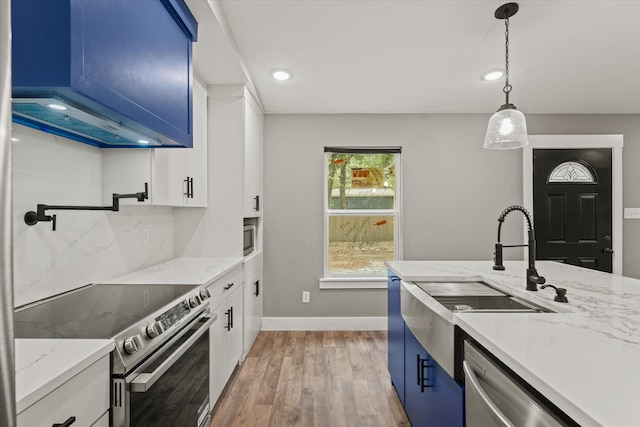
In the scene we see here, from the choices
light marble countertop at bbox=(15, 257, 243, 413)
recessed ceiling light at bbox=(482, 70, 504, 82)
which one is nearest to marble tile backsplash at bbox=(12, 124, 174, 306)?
light marble countertop at bbox=(15, 257, 243, 413)

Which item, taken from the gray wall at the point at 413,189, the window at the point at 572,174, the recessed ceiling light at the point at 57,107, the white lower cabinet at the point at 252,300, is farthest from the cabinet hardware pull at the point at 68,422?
the window at the point at 572,174

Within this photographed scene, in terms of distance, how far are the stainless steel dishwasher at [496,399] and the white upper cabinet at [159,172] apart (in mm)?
1839

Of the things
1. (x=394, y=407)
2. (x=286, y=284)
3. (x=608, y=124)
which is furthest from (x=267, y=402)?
(x=608, y=124)

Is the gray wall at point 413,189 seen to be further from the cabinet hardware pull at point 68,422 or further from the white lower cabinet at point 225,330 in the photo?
the cabinet hardware pull at point 68,422

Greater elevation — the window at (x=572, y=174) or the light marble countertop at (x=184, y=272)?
the window at (x=572, y=174)

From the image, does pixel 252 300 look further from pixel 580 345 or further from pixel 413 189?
pixel 580 345

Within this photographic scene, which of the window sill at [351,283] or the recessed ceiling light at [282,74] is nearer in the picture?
the recessed ceiling light at [282,74]

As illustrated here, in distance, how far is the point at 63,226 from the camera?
1626mm

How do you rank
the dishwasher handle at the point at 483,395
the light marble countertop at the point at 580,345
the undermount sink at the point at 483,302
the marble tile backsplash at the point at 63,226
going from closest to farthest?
the light marble countertop at the point at 580,345 → the dishwasher handle at the point at 483,395 → the marble tile backsplash at the point at 63,226 → the undermount sink at the point at 483,302

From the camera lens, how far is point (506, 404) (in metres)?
0.92

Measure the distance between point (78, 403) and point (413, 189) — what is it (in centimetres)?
343

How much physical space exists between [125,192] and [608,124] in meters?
4.85

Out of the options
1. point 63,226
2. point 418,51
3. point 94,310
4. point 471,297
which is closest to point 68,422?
point 94,310

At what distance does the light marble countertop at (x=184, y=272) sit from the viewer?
6.23 feet
